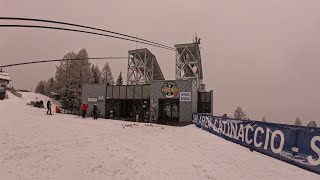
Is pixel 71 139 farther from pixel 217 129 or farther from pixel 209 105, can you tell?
pixel 209 105

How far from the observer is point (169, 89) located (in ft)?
102

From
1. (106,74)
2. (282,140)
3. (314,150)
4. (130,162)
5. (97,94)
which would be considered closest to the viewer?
(314,150)

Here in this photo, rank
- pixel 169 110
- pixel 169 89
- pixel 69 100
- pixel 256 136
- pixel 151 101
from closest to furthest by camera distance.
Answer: pixel 256 136, pixel 169 89, pixel 169 110, pixel 151 101, pixel 69 100

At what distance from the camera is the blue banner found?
320 inches

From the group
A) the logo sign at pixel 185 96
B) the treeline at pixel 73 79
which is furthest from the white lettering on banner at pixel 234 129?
the treeline at pixel 73 79

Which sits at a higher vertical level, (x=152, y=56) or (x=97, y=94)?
(x=152, y=56)

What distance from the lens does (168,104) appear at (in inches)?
1248

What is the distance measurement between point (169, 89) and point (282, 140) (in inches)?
866

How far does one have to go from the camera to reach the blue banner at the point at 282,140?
8.14m

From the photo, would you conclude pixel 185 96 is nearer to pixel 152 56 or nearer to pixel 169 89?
pixel 169 89

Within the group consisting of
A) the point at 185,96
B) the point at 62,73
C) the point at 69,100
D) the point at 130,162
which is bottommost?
the point at 130,162

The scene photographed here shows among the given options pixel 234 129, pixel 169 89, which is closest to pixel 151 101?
pixel 169 89

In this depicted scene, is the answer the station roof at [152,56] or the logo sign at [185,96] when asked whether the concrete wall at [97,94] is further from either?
the logo sign at [185,96]

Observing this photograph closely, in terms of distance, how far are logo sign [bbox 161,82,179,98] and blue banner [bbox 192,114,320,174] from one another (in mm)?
16740
